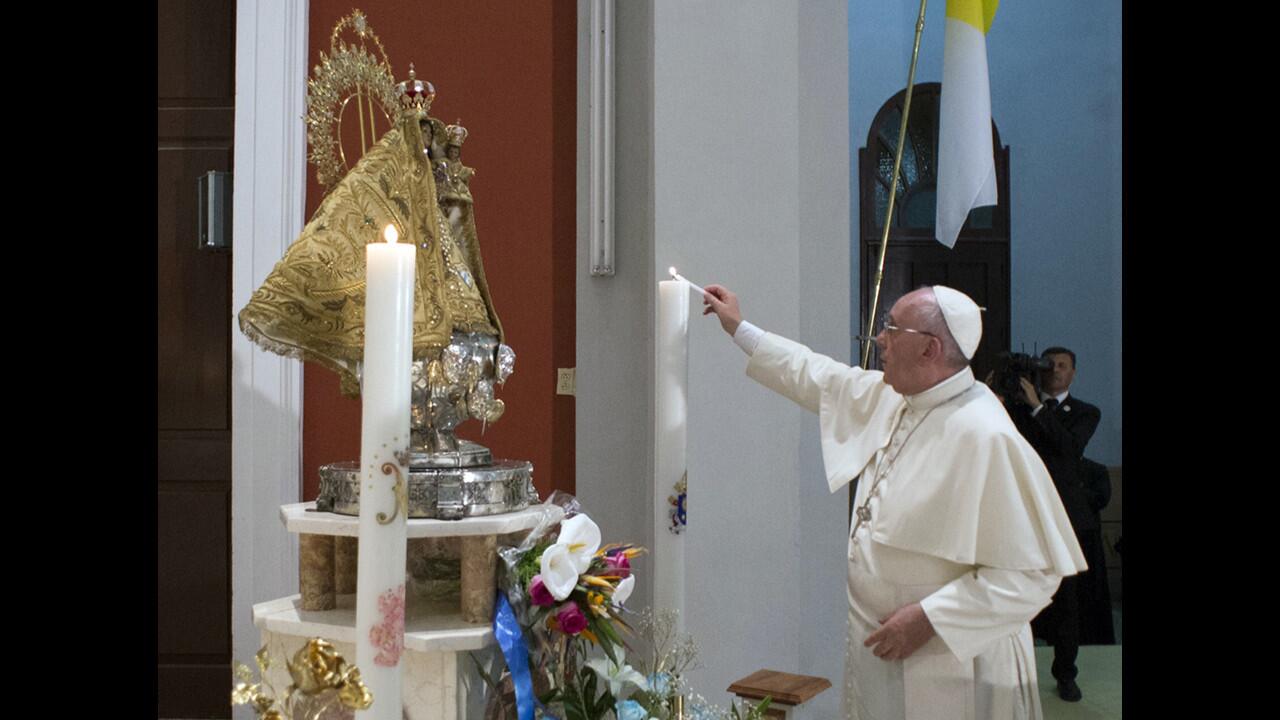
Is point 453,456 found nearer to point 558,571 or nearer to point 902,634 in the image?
point 558,571

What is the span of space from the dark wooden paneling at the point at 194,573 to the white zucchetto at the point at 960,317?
2.44 metres

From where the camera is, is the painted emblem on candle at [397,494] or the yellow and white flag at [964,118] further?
the yellow and white flag at [964,118]

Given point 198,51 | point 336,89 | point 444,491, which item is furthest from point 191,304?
point 444,491

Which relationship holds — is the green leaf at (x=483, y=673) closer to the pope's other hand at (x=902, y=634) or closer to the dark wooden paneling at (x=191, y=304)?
the pope's other hand at (x=902, y=634)

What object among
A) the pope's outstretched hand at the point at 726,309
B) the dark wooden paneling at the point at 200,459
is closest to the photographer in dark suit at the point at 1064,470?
the pope's outstretched hand at the point at 726,309

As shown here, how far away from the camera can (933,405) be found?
2.76 m

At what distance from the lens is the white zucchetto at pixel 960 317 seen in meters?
2.66

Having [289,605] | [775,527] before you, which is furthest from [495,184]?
[289,605]

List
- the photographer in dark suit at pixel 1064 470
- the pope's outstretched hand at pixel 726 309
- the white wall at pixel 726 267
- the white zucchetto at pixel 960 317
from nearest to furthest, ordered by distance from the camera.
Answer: the white zucchetto at pixel 960 317 → the pope's outstretched hand at pixel 726 309 → the white wall at pixel 726 267 → the photographer in dark suit at pixel 1064 470

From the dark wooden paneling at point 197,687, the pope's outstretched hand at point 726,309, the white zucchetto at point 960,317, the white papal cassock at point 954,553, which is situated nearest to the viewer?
the white papal cassock at point 954,553

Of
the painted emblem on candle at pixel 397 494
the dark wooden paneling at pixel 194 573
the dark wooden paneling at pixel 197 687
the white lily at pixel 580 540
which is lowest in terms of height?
the dark wooden paneling at pixel 197 687

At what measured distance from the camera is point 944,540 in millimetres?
2588

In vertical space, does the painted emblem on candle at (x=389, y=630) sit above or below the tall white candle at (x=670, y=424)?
below

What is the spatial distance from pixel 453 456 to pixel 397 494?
57 centimetres
